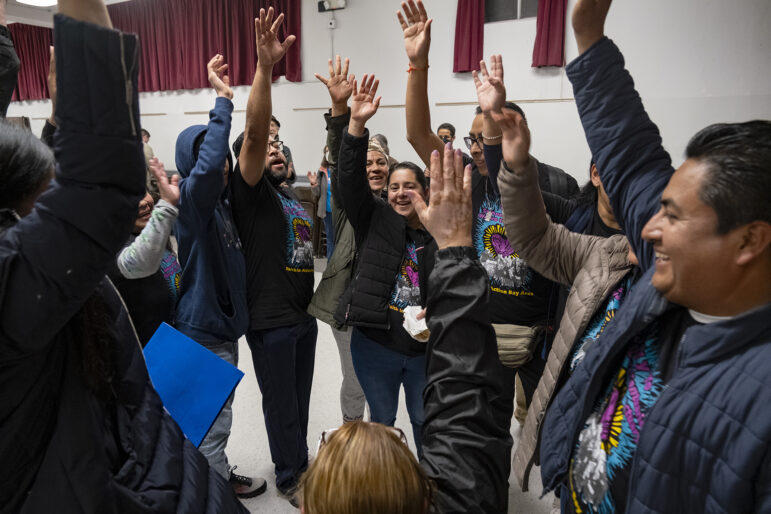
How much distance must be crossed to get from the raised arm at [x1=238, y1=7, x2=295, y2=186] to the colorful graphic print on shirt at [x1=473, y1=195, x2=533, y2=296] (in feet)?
3.14

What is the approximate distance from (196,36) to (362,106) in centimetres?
690

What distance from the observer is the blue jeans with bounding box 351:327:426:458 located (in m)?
1.98

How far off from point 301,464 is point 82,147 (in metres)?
1.95

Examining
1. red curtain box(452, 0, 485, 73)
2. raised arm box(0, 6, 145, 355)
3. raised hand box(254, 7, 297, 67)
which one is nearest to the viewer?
raised arm box(0, 6, 145, 355)

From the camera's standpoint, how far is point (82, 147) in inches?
22.7

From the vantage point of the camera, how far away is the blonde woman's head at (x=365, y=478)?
64cm

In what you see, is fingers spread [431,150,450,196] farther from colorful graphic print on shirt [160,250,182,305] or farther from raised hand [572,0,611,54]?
colorful graphic print on shirt [160,250,182,305]

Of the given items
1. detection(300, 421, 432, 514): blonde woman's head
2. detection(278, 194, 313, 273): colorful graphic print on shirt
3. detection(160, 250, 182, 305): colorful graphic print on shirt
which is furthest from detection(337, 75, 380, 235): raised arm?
detection(300, 421, 432, 514): blonde woman's head

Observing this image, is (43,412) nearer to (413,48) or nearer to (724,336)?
(724,336)

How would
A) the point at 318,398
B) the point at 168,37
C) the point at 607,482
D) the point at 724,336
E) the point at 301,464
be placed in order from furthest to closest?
the point at 168,37
the point at 318,398
the point at 301,464
the point at 607,482
the point at 724,336

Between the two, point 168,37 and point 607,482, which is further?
point 168,37

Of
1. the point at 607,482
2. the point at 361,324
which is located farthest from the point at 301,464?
the point at 607,482

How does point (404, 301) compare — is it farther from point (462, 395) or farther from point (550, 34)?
point (550, 34)

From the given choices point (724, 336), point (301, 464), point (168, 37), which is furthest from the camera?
point (168, 37)
